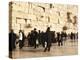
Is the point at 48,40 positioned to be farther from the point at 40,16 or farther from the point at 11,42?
the point at 11,42

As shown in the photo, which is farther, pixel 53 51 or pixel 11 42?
pixel 53 51

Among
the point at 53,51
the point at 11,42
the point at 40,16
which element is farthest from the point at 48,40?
the point at 11,42

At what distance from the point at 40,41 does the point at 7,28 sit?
1.21 feet

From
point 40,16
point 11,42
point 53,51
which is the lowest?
point 53,51

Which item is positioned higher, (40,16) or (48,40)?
(40,16)

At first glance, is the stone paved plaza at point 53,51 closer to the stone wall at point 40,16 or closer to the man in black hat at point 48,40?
the man in black hat at point 48,40

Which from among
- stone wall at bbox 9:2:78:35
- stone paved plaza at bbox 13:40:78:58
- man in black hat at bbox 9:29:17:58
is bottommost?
stone paved plaza at bbox 13:40:78:58

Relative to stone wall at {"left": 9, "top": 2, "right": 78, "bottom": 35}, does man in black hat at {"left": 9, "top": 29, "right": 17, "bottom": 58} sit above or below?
below

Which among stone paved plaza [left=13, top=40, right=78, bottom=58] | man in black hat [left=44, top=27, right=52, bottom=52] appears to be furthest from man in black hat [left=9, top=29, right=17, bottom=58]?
man in black hat [left=44, top=27, right=52, bottom=52]

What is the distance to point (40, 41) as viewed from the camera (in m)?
1.96

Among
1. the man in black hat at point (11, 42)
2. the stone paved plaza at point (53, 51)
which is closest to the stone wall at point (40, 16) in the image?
the man in black hat at point (11, 42)

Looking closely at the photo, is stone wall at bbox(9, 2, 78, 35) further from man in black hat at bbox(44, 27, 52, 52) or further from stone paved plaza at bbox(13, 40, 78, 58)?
stone paved plaza at bbox(13, 40, 78, 58)

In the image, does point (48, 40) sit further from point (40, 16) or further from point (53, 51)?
point (40, 16)

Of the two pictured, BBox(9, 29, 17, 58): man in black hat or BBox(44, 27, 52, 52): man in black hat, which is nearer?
BBox(9, 29, 17, 58): man in black hat
